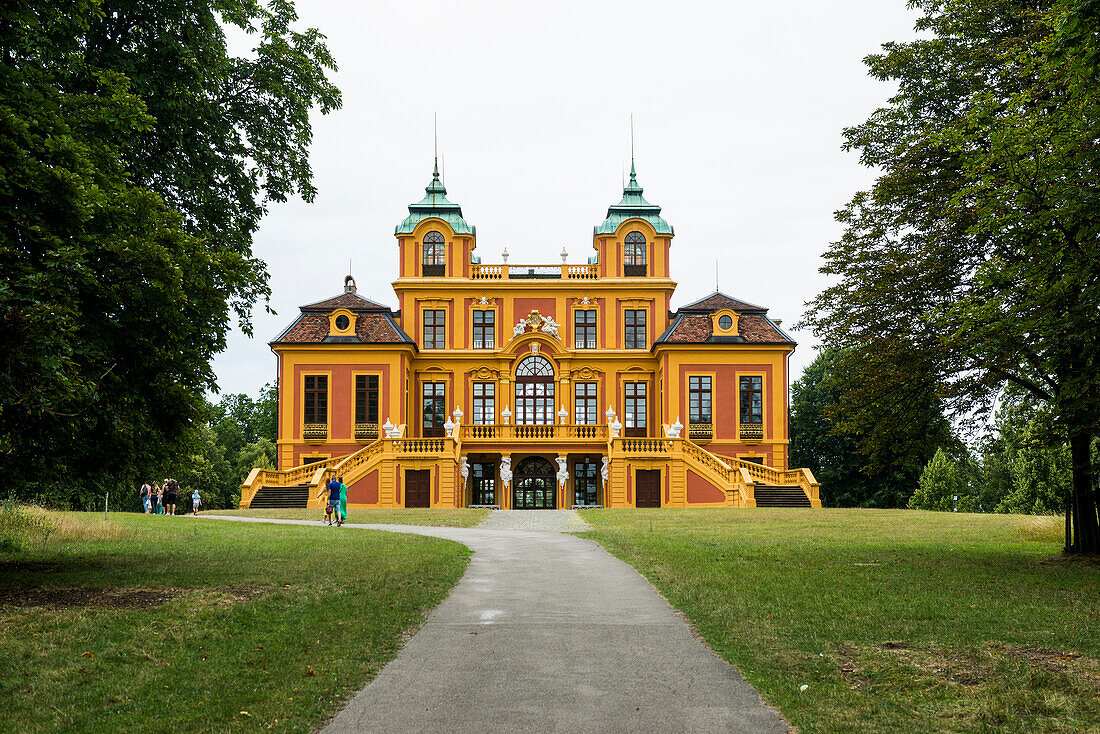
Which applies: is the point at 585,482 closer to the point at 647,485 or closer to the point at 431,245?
the point at 647,485

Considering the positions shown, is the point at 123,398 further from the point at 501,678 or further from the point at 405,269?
the point at 405,269

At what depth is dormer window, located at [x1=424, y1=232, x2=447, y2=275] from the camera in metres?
50.0

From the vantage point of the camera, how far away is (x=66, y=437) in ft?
37.8

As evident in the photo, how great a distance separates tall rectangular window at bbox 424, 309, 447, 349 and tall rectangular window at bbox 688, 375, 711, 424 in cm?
1287

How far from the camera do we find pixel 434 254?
5009cm

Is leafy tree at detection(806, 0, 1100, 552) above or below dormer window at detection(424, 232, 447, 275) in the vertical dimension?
below

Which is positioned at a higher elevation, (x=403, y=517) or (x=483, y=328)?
(x=483, y=328)

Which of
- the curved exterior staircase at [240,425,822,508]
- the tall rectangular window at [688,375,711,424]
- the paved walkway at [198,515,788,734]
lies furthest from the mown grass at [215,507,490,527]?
the tall rectangular window at [688,375,711,424]

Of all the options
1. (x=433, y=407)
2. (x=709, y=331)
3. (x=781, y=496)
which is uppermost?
(x=709, y=331)

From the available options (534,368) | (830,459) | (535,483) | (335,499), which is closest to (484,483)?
(535,483)

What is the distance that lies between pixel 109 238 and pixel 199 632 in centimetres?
447

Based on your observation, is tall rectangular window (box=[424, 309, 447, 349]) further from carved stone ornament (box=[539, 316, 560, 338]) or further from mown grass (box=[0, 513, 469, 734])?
mown grass (box=[0, 513, 469, 734])

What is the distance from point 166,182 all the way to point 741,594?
37.7 ft

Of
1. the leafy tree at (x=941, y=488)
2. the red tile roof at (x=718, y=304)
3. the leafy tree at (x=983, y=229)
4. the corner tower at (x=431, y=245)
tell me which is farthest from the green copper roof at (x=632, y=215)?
the leafy tree at (x=983, y=229)
